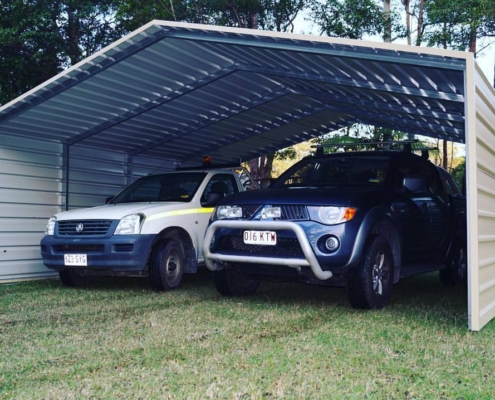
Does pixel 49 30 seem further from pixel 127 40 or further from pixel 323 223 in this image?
pixel 323 223

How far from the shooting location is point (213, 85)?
9391 millimetres

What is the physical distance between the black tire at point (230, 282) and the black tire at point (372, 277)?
1.44 m

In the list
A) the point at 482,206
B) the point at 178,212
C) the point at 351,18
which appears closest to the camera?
the point at 482,206

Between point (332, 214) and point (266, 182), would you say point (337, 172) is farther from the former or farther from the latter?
point (332, 214)

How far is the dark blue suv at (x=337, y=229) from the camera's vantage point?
232 inches

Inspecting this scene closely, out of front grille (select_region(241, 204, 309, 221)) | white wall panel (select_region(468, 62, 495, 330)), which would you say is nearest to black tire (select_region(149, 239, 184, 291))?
front grille (select_region(241, 204, 309, 221))

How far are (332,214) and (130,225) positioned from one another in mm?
2948

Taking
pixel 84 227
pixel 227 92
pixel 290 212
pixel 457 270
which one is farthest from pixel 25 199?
pixel 457 270

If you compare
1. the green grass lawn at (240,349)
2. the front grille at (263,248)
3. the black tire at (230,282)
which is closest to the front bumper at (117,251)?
the green grass lawn at (240,349)

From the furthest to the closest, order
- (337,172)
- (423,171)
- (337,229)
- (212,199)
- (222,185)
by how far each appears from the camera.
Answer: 1. (222,185)
2. (212,199)
3. (423,171)
4. (337,172)
5. (337,229)

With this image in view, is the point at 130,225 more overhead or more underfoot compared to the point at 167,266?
more overhead

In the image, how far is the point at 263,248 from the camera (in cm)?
622

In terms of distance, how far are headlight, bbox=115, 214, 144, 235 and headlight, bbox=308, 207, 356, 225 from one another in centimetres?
265

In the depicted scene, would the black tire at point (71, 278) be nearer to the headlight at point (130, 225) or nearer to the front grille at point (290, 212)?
the headlight at point (130, 225)
